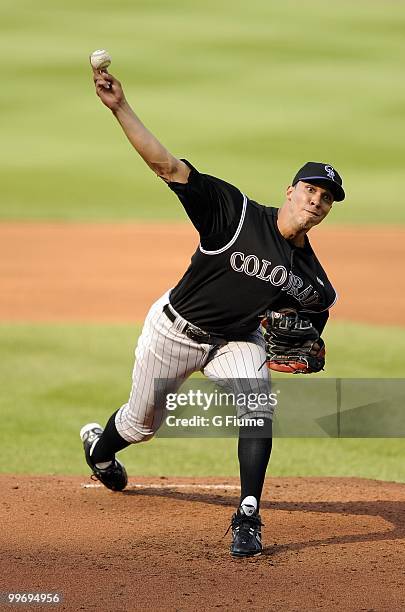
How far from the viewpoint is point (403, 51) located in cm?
3231

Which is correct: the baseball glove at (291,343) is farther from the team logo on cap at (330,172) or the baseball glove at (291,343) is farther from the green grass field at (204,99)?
the green grass field at (204,99)

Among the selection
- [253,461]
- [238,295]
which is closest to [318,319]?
[238,295]

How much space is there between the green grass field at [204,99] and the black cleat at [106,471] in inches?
519

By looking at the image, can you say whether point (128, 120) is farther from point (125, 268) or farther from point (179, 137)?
point (179, 137)

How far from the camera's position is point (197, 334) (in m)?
5.40

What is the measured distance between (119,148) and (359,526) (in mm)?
20073

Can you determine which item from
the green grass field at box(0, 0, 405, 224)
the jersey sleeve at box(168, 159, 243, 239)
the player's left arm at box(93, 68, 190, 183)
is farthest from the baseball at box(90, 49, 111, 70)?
the green grass field at box(0, 0, 405, 224)

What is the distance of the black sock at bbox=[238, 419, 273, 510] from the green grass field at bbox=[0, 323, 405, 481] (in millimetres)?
2398

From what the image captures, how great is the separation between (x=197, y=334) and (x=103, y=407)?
12.1ft

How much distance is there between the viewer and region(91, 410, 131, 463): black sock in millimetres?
6008

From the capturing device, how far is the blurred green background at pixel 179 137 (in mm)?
8445

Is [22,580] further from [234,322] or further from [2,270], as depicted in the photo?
[2,270]

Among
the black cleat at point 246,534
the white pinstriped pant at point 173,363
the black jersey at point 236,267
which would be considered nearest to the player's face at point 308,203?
the black jersey at point 236,267

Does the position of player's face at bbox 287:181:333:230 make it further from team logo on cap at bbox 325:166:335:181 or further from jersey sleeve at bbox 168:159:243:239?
jersey sleeve at bbox 168:159:243:239
